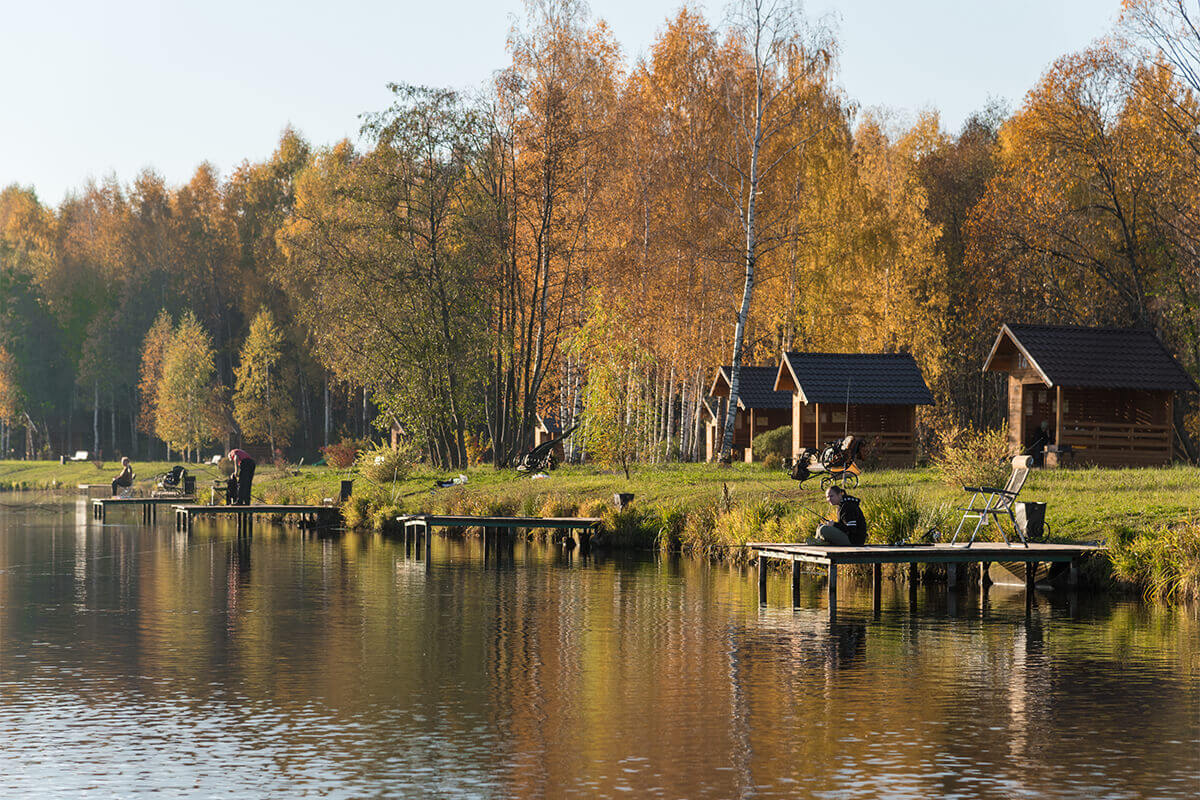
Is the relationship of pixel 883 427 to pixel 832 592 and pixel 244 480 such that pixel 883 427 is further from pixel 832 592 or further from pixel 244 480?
pixel 832 592

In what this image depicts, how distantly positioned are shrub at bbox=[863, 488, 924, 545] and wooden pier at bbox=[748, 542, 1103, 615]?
8.42 feet

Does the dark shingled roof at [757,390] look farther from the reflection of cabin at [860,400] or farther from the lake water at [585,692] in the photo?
the lake water at [585,692]

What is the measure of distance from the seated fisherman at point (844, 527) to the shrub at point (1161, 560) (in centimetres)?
470

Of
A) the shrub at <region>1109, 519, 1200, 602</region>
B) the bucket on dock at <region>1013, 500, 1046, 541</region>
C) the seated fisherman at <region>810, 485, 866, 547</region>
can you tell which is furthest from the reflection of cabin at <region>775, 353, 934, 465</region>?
the seated fisherman at <region>810, 485, 866, 547</region>

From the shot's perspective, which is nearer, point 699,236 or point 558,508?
point 558,508

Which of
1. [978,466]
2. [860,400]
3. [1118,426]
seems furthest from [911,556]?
[1118,426]

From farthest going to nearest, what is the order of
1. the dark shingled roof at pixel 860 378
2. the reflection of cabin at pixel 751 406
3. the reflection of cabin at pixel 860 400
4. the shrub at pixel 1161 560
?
1. the reflection of cabin at pixel 751 406
2. the reflection of cabin at pixel 860 400
3. the dark shingled roof at pixel 860 378
4. the shrub at pixel 1161 560

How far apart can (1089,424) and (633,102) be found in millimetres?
20197

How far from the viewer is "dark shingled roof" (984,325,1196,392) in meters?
42.8

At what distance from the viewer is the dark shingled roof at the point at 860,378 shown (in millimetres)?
45938

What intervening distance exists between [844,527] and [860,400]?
860 inches

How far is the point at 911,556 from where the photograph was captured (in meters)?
23.8

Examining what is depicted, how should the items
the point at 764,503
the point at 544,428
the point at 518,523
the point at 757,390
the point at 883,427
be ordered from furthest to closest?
the point at 544,428 → the point at 757,390 → the point at 883,427 → the point at 518,523 → the point at 764,503

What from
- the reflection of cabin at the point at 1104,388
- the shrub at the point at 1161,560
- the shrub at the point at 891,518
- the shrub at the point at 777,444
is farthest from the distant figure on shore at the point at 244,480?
the shrub at the point at 1161,560
